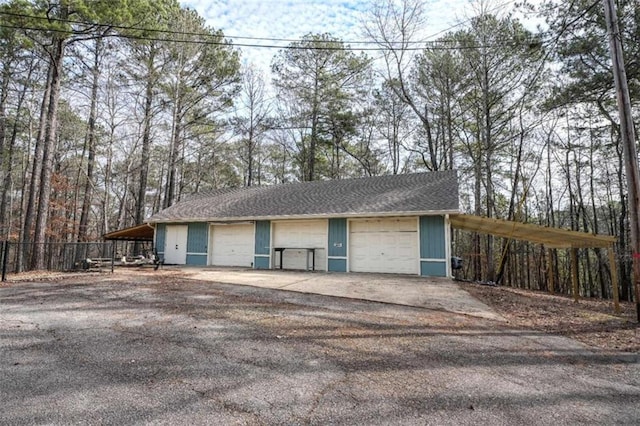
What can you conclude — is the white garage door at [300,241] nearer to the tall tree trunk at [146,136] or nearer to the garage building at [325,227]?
the garage building at [325,227]

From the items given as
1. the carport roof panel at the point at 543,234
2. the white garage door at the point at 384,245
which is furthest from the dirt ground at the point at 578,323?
the white garage door at the point at 384,245

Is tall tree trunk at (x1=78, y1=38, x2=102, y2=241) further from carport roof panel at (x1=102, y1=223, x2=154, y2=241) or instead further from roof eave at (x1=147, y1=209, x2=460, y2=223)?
roof eave at (x1=147, y1=209, x2=460, y2=223)

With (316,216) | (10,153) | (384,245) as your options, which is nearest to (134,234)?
(316,216)

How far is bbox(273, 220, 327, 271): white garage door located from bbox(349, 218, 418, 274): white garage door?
112 cm

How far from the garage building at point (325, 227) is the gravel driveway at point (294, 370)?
17.9 ft

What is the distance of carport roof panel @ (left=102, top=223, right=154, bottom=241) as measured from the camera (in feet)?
45.9

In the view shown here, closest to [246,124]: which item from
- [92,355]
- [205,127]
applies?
[205,127]

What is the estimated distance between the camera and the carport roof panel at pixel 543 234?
604 centimetres

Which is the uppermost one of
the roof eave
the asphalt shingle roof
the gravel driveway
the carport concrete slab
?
the asphalt shingle roof

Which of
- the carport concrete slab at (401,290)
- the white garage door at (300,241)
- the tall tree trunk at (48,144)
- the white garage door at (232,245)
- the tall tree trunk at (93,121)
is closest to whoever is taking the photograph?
the carport concrete slab at (401,290)

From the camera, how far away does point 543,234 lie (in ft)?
24.1

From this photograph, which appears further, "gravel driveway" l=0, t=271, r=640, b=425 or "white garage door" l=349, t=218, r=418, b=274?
"white garage door" l=349, t=218, r=418, b=274

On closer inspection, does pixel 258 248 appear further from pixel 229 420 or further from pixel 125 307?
pixel 229 420

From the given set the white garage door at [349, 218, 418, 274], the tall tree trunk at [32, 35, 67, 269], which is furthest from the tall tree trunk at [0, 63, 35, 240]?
the white garage door at [349, 218, 418, 274]
